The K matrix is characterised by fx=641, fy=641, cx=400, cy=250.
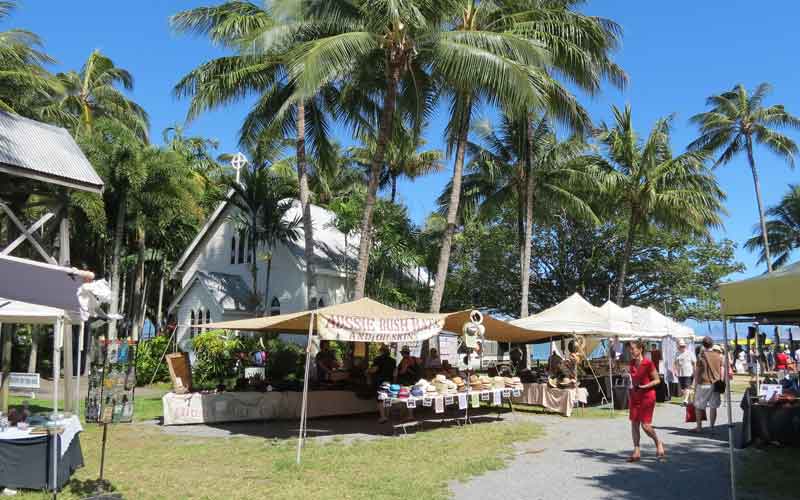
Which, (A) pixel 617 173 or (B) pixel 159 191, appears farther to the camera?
(A) pixel 617 173

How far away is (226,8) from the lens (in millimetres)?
19234

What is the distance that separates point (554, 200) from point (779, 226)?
28.9 metres

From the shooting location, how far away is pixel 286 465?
8.70m

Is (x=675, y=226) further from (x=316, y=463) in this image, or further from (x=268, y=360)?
(x=316, y=463)

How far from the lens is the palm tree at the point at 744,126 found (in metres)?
33.8

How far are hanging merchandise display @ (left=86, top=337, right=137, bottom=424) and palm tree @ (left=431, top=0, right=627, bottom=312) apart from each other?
27.0ft

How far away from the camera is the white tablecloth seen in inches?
283

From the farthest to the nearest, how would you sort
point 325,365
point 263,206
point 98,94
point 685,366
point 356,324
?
1. point 98,94
2. point 263,206
3. point 685,366
4. point 325,365
5. point 356,324

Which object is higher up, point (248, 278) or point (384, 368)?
point (248, 278)

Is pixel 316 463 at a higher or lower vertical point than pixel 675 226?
lower

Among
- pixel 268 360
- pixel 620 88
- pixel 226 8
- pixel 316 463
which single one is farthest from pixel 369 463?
pixel 620 88

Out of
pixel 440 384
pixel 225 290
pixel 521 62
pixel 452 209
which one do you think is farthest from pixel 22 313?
pixel 225 290

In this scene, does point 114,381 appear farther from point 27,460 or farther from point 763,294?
point 763,294

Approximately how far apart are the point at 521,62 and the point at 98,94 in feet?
77.7
